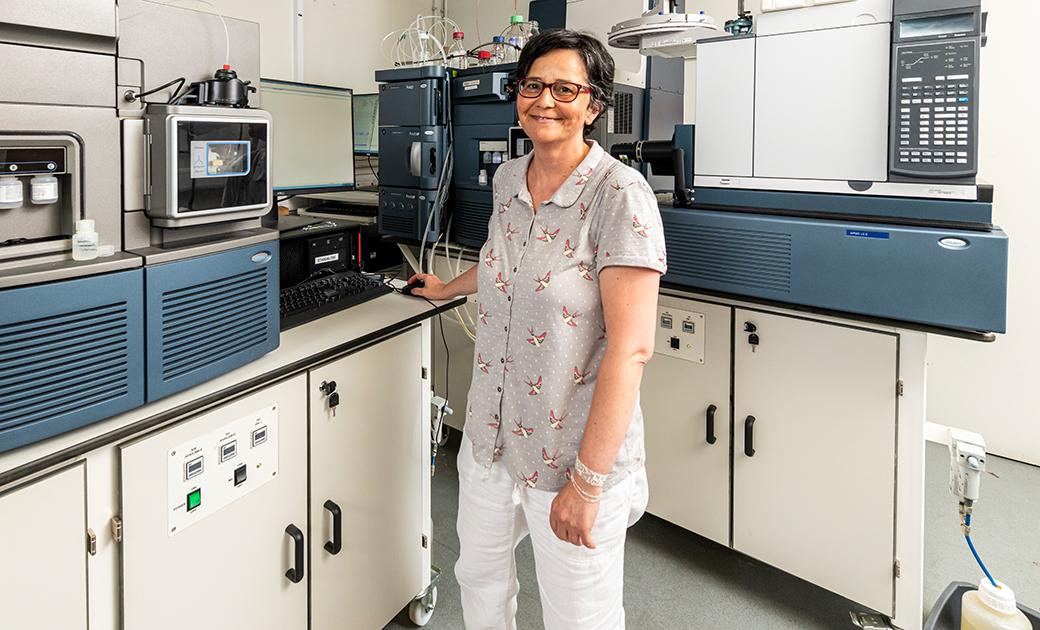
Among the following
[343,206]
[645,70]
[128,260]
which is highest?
[645,70]

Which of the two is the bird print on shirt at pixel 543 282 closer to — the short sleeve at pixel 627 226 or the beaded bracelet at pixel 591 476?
the short sleeve at pixel 627 226

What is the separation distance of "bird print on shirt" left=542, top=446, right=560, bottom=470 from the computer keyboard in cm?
72

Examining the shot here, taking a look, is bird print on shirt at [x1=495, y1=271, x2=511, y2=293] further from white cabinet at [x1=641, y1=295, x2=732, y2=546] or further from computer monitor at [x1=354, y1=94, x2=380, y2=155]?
computer monitor at [x1=354, y1=94, x2=380, y2=155]

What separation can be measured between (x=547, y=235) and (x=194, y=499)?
32.5 inches

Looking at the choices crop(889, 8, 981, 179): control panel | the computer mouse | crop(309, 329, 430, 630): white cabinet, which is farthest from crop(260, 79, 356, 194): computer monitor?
crop(889, 8, 981, 179): control panel

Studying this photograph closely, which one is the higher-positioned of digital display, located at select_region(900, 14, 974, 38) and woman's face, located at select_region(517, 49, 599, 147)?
digital display, located at select_region(900, 14, 974, 38)

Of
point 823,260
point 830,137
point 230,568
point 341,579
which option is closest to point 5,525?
point 230,568

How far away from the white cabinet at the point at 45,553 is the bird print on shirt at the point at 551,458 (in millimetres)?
777

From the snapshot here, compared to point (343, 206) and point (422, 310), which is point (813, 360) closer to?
point (422, 310)

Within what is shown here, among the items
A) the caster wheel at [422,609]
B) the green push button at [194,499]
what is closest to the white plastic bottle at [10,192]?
the green push button at [194,499]

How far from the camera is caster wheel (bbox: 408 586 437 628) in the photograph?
1819mm

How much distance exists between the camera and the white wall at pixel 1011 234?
263cm

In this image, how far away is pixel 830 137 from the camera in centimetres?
160

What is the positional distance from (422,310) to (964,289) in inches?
51.4
